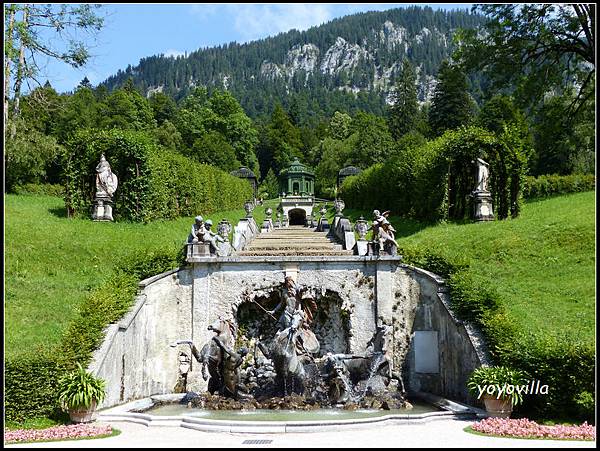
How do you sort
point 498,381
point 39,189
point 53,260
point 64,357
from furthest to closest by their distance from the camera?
point 39,189 < point 53,260 < point 64,357 < point 498,381

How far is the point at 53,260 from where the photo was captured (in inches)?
830

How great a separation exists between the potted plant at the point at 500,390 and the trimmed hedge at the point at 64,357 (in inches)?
358

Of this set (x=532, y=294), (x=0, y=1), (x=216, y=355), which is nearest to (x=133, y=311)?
(x=216, y=355)

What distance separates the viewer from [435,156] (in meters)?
30.5

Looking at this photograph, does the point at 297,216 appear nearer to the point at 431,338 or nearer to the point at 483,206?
the point at 483,206

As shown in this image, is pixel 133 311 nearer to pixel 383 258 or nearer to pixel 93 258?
pixel 93 258

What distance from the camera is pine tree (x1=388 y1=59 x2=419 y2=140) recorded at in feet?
277

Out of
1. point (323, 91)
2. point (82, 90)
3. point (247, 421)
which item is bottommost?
point (247, 421)

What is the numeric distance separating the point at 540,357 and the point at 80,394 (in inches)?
388

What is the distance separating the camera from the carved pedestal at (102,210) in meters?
26.8

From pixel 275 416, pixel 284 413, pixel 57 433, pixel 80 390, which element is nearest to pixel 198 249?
pixel 284 413

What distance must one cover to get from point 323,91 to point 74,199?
174083 millimetres

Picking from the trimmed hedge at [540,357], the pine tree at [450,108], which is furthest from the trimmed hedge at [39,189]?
the pine tree at [450,108]

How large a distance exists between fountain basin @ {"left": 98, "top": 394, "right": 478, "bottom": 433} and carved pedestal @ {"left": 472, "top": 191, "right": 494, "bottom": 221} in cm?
1234
